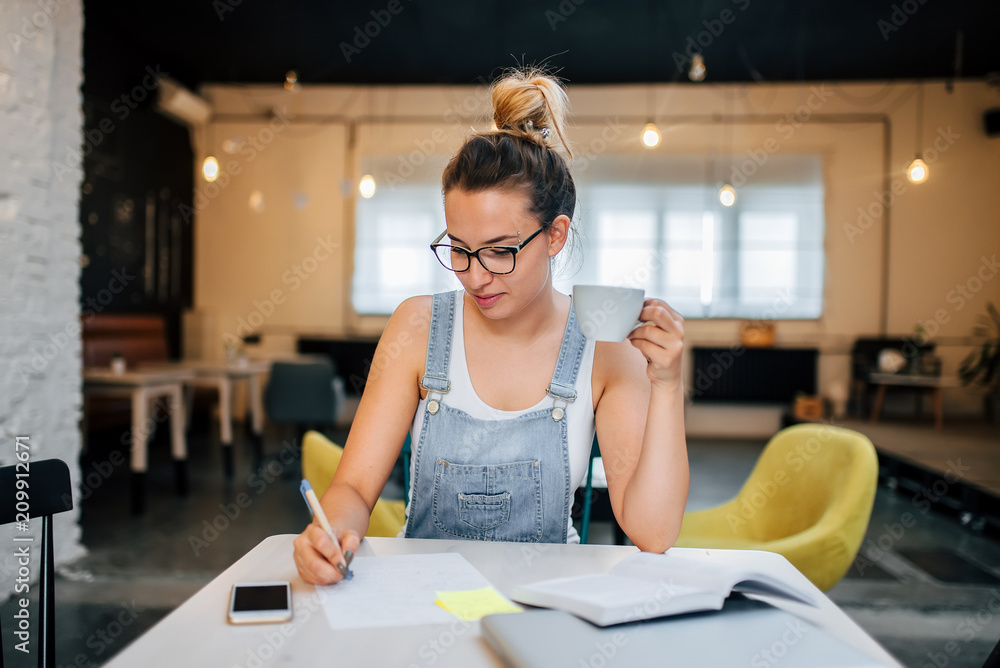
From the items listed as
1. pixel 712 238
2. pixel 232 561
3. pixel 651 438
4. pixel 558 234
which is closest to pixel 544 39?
pixel 712 238

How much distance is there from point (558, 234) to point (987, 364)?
6.86m

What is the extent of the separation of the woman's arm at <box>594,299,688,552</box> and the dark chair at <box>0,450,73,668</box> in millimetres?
974

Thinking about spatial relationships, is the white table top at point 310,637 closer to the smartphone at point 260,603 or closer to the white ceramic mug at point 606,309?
the smartphone at point 260,603

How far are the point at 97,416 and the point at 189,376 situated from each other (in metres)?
1.41

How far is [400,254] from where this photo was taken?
24.4 feet

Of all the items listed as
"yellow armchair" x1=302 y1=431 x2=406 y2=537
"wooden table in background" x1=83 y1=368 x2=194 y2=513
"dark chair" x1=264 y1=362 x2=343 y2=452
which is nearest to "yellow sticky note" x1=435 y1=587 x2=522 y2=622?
"yellow armchair" x1=302 y1=431 x2=406 y2=537

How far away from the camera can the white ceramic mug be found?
100 cm

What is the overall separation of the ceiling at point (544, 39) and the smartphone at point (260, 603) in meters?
5.35

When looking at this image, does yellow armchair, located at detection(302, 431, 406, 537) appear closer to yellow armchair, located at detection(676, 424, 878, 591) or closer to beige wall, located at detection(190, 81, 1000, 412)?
yellow armchair, located at detection(676, 424, 878, 591)

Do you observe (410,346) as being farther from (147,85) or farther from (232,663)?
(147,85)

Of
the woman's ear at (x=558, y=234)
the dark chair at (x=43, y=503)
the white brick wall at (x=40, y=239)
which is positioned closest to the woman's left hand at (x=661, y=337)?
the woman's ear at (x=558, y=234)

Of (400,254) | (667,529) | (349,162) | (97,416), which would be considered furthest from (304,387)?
(667,529)

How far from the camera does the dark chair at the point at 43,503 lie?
1.16 m

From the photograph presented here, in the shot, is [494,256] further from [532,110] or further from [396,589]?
[396,589]
